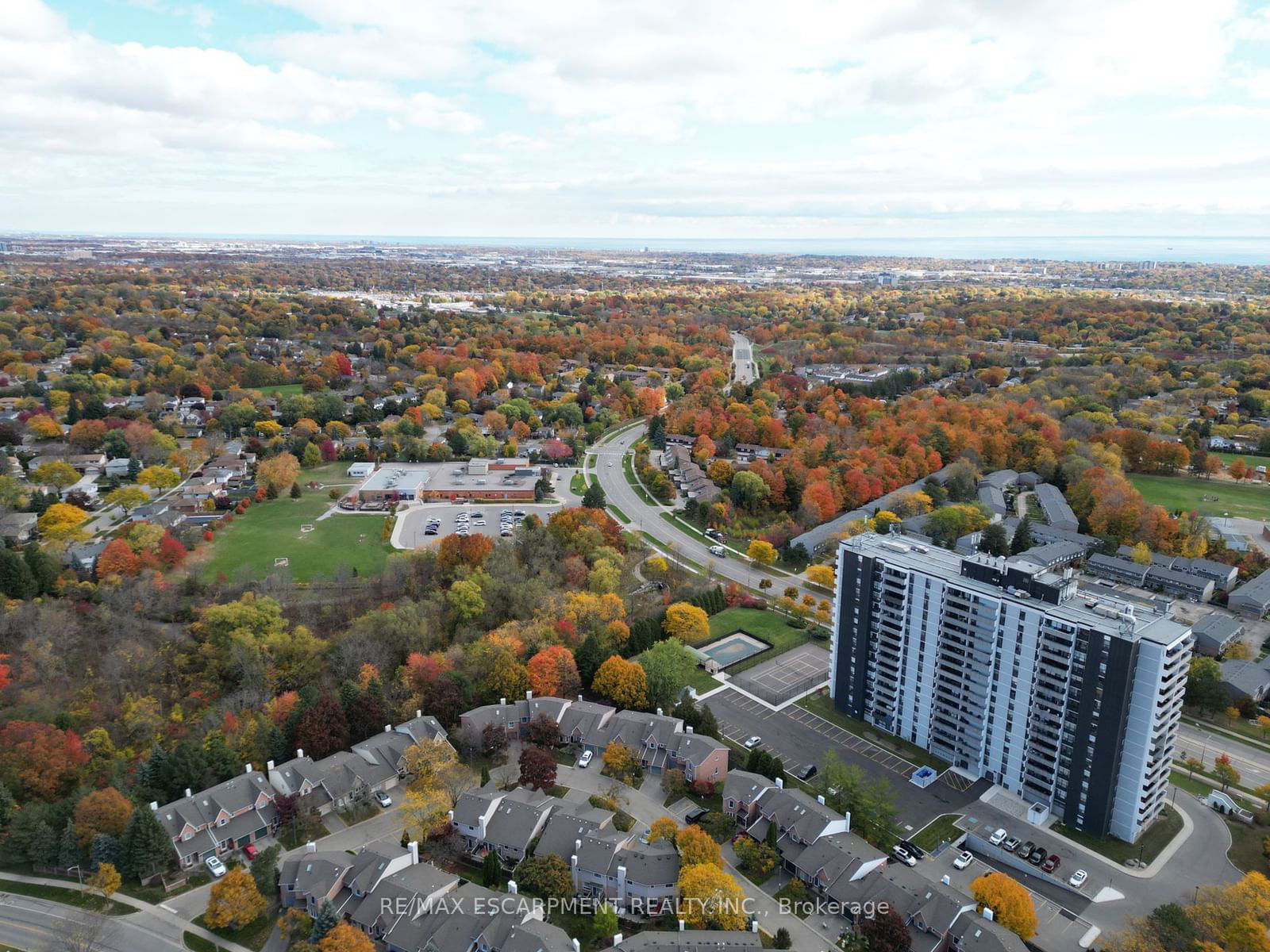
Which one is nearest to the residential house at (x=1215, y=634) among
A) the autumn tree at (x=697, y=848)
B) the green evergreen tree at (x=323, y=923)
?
the autumn tree at (x=697, y=848)

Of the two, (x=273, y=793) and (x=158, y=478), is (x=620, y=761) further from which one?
(x=158, y=478)

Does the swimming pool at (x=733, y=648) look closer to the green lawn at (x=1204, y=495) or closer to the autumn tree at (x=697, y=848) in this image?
the autumn tree at (x=697, y=848)

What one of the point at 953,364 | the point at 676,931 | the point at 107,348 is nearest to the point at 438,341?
the point at 107,348

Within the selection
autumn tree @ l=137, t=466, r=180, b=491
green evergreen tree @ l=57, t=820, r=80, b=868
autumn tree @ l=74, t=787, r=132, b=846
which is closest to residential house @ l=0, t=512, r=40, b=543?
autumn tree @ l=137, t=466, r=180, b=491

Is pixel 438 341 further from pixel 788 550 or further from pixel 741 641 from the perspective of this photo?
pixel 741 641

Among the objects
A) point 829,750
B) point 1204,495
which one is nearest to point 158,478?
point 829,750

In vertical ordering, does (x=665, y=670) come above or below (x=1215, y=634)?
above
